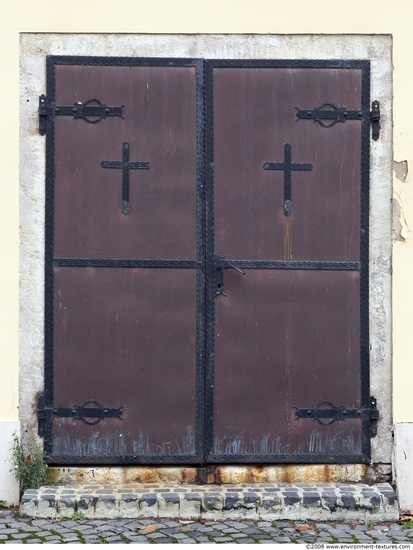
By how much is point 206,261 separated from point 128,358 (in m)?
0.76

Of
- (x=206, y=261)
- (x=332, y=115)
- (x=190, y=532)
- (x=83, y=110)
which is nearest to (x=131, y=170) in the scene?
(x=83, y=110)

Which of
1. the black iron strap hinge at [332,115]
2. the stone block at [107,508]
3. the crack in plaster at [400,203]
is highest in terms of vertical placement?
the black iron strap hinge at [332,115]

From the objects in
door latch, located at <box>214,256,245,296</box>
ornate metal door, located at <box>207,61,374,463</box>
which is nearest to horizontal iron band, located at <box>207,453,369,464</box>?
ornate metal door, located at <box>207,61,374,463</box>

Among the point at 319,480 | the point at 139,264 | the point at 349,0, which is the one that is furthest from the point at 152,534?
the point at 349,0

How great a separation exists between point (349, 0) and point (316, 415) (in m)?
2.56

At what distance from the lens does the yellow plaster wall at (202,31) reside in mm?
5562

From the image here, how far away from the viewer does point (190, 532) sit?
16.7ft

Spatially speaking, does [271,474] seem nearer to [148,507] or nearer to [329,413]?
[329,413]

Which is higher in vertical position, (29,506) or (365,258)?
(365,258)

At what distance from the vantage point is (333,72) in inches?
222

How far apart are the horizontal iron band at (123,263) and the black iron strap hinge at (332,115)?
1.14 metres

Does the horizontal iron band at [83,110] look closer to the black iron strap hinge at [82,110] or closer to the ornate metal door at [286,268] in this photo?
the black iron strap hinge at [82,110]

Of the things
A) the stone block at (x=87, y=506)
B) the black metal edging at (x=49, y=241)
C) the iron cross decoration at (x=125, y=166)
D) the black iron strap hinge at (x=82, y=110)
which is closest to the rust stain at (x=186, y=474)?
the stone block at (x=87, y=506)

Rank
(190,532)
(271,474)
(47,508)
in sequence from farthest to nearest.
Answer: (271,474), (47,508), (190,532)
